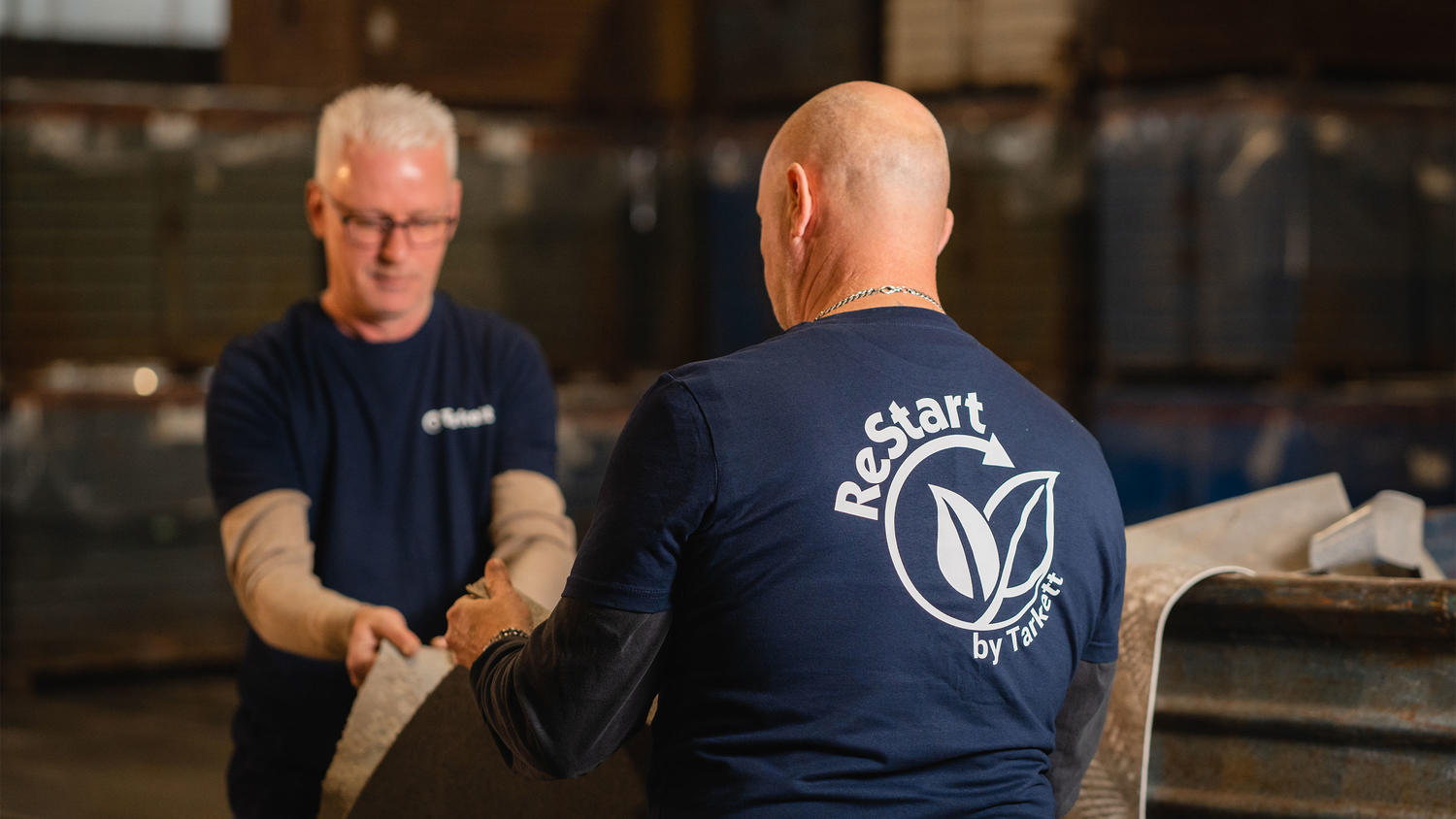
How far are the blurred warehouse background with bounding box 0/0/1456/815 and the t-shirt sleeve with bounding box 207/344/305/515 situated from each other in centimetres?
370

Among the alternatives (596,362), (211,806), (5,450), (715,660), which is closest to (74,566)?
(5,450)

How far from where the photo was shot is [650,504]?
129 cm

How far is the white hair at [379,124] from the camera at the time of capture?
2131mm

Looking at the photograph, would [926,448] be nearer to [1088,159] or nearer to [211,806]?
[211,806]

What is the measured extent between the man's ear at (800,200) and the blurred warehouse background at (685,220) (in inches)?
167

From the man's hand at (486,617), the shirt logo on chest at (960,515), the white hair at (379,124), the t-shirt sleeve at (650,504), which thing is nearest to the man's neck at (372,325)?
the white hair at (379,124)

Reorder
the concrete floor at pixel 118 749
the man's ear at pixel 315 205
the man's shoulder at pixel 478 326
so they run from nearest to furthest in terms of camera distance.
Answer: the man's ear at pixel 315 205
the man's shoulder at pixel 478 326
the concrete floor at pixel 118 749

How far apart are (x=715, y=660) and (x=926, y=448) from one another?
0.29 meters


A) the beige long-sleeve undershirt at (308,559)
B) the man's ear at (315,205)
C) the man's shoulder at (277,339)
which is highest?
the man's ear at (315,205)

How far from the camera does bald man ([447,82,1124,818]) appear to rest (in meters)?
1.29

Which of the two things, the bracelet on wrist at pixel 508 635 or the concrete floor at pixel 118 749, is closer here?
the bracelet on wrist at pixel 508 635

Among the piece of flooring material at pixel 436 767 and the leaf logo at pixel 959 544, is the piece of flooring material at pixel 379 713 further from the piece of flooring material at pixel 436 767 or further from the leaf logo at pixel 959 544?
the leaf logo at pixel 959 544

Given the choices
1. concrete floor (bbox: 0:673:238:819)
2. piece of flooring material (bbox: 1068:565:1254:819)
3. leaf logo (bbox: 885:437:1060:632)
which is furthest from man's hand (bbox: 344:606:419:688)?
concrete floor (bbox: 0:673:238:819)

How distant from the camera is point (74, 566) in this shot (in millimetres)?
5664
